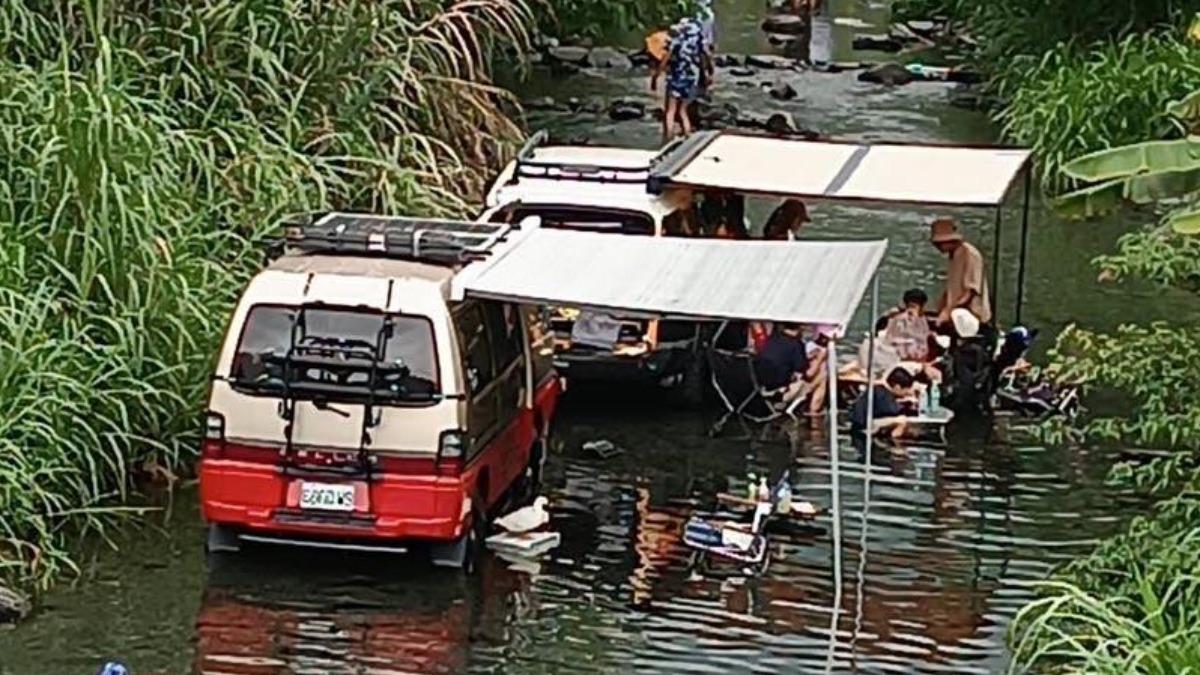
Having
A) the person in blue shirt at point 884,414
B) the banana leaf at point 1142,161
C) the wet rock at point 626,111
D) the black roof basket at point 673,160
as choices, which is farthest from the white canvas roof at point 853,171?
the wet rock at point 626,111

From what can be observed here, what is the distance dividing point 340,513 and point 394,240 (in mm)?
1631

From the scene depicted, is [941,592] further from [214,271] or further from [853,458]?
[214,271]

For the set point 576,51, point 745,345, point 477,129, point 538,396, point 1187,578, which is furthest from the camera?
point 576,51

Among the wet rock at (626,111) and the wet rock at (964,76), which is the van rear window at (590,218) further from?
the wet rock at (964,76)

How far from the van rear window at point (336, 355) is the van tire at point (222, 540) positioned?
85 cm

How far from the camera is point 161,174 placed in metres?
15.4

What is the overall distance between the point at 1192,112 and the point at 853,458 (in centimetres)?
486

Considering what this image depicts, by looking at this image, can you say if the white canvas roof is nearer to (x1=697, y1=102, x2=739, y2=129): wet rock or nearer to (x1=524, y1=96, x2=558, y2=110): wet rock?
(x1=697, y1=102, x2=739, y2=129): wet rock

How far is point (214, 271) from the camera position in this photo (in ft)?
49.6

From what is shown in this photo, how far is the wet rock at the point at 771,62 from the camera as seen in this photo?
117 ft

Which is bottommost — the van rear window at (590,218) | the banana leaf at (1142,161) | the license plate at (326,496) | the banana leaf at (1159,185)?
the license plate at (326,496)

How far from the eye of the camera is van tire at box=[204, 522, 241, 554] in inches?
499

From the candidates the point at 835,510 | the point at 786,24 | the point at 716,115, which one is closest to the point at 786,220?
the point at 835,510

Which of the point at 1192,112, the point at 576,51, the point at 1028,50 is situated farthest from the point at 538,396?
the point at 576,51
